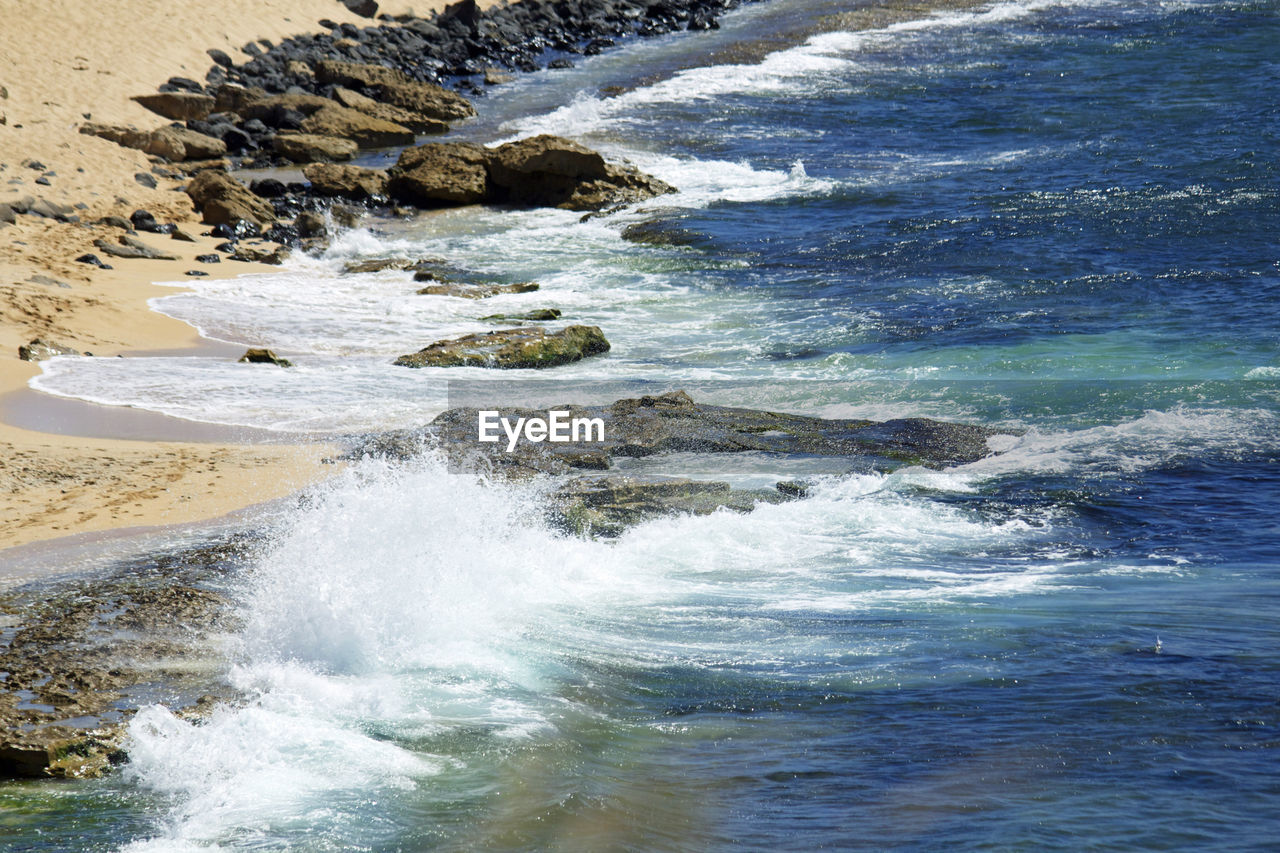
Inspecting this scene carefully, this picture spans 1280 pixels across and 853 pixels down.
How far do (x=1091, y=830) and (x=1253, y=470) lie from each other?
6092 millimetres

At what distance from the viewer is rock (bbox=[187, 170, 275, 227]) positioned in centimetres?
1906

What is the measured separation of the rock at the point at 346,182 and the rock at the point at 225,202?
1.50 meters

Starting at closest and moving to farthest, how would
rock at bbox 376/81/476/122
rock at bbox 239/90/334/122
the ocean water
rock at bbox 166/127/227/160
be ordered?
the ocean water, rock at bbox 166/127/227/160, rock at bbox 239/90/334/122, rock at bbox 376/81/476/122

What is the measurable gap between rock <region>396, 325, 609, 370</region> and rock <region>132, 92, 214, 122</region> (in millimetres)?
14475

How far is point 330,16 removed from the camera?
114ft

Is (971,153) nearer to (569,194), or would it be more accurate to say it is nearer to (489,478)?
(569,194)

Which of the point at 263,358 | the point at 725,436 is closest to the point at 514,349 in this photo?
the point at 263,358

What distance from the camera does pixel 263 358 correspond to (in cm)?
1291

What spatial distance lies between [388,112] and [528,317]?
1356 cm

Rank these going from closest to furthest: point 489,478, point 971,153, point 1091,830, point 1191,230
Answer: point 1091,830, point 489,478, point 1191,230, point 971,153

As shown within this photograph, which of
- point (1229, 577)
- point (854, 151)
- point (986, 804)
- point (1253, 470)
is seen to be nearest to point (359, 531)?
point (986, 804)

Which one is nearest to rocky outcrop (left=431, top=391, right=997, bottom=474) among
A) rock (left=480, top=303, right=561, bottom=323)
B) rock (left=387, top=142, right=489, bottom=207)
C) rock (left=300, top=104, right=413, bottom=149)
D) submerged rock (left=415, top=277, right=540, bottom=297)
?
rock (left=480, top=303, right=561, bottom=323)

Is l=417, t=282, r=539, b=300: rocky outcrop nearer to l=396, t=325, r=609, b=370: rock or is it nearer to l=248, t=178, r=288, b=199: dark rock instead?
l=396, t=325, r=609, b=370: rock

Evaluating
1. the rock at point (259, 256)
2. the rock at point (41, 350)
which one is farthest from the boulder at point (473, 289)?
the rock at point (41, 350)
